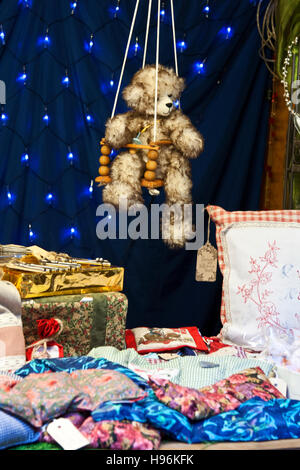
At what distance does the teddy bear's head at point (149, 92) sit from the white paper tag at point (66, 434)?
1143 mm

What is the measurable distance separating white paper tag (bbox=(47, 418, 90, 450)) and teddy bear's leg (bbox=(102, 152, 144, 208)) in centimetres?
91

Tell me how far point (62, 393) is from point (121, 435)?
155 mm

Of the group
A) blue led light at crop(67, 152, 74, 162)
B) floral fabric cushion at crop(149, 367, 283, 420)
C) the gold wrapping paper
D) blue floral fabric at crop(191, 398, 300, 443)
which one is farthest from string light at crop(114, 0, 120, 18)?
blue floral fabric at crop(191, 398, 300, 443)

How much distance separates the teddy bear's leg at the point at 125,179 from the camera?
1806 millimetres

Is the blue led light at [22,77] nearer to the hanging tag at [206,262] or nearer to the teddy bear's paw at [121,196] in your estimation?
the teddy bear's paw at [121,196]

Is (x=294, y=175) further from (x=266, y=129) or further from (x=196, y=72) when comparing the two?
(x=196, y=72)

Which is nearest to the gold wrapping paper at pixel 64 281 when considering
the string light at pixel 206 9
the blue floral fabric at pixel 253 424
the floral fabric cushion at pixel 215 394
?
the floral fabric cushion at pixel 215 394

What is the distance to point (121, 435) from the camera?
1.00m

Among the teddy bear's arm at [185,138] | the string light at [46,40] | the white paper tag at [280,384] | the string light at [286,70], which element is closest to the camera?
the white paper tag at [280,384]

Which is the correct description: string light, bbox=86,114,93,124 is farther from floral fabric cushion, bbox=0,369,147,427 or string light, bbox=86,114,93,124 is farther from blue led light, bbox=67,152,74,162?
floral fabric cushion, bbox=0,369,147,427

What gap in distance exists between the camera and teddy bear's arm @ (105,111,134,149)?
5.87 ft

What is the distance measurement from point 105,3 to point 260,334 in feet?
5.46

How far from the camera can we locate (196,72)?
102 inches
